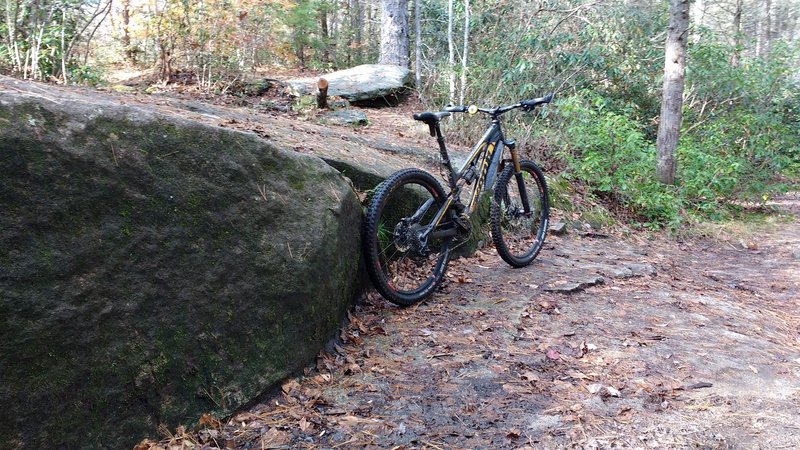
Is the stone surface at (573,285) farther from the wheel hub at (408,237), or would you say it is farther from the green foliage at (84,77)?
the green foliage at (84,77)

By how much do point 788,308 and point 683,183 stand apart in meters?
4.22

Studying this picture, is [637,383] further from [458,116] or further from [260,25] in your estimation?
[260,25]

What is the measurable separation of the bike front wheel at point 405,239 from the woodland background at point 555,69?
14.1 ft

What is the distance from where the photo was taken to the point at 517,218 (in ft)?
18.0

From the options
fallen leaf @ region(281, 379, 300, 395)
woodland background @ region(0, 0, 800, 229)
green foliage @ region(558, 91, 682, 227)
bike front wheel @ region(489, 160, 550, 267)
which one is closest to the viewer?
fallen leaf @ region(281, 379, 300, 395)

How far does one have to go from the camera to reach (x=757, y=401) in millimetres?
2904

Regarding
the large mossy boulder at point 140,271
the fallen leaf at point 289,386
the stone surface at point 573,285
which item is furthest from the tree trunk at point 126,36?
the fallen leaf at point 289,386

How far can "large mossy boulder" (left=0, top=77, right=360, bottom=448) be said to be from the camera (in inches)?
81.8

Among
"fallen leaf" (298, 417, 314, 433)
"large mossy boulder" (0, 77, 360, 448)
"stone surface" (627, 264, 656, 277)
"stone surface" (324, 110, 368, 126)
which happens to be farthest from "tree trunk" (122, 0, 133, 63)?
"fallen leaf" (298, 417, 314, 433)

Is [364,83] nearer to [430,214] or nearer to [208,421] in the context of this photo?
[430,214]

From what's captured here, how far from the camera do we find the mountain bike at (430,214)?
384cm

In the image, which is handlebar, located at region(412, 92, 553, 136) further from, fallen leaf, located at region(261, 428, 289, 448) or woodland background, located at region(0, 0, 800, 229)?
woodland background, located at region(0, 0, 800, 229)

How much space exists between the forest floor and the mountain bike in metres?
0.21

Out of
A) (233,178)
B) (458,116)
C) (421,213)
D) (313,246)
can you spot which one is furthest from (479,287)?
(458,116)
